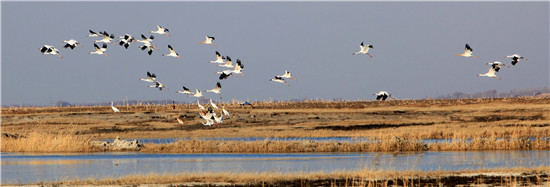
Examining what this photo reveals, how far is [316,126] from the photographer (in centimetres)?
5400

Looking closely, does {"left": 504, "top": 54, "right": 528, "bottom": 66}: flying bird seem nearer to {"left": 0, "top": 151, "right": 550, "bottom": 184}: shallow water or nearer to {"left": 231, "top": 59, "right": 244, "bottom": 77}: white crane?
{"left": 0, "top": 151, "right": 550, "bottom": 184}: shallow water

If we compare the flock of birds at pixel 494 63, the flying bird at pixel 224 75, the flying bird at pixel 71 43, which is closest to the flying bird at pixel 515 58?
the flock of birds at pixel 494 63

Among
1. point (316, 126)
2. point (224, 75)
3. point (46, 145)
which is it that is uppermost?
point (224, 75)

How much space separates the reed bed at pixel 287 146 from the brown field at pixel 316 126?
0.05 meters

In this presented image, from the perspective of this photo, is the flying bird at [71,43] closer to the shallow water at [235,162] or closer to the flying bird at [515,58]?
the shallow water at [235,162]

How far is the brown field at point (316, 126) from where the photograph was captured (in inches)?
1419

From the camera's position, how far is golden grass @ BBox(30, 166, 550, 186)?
2164 cm

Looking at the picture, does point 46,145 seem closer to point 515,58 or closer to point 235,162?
point 235,162

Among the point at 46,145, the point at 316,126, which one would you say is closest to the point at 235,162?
the point at 46,145

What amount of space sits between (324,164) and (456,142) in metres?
9.11

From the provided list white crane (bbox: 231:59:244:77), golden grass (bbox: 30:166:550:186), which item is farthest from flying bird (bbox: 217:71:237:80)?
golden grass (bbox: 30:166:550:186)

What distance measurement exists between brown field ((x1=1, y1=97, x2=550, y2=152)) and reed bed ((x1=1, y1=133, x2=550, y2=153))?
0.05m

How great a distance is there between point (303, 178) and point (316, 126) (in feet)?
103

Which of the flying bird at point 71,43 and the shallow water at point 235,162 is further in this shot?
the flying bird at point 71,43
